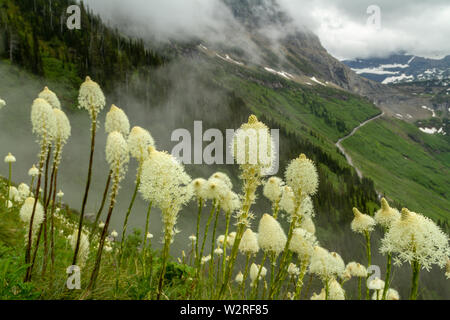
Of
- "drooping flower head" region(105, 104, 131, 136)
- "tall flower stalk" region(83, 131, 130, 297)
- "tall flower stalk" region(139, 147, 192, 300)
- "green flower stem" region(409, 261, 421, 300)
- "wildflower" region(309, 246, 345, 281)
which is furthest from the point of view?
"wildflower" region(309, 246, 345, 281)

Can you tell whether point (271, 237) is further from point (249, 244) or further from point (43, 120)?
point (43, 120)

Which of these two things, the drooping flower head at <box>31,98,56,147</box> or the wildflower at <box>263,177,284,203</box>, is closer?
the drooping flower head at <box>31,98,56,147</box>

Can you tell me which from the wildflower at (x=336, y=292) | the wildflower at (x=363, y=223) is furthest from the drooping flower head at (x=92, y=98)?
the wildflower at (x=336, y=292)

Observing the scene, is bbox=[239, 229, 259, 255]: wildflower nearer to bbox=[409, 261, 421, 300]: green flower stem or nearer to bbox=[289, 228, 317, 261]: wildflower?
bbox=[289, 228, 317, 261]: wildflower

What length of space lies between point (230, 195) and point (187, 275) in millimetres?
2125

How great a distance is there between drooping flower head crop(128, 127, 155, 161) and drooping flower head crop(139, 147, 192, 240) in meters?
0.53

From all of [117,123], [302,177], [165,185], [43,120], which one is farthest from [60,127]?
[302,177]

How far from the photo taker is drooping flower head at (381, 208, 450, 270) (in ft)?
10.5

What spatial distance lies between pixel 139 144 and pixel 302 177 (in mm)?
2366

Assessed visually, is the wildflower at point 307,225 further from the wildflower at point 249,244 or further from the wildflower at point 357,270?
the wildflower at point 357,270

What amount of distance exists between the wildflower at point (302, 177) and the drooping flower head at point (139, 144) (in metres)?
2.04

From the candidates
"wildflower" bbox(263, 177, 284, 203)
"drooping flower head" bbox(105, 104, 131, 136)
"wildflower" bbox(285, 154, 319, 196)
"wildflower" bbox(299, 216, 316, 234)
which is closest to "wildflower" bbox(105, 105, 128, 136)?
"drooping flower head" bbox(105, 104, 131, 136)
